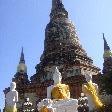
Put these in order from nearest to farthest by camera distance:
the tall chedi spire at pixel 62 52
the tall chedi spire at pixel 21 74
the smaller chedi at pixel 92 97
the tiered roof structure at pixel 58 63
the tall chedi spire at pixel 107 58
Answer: the smaller chedi at pixel 92 97
the tiered roof structure at pixel 58 63
the tall chedi spire at pixel 107 58
the tall chedi spire at pixel 62 52
the tall chedi spire at pixel 21 74

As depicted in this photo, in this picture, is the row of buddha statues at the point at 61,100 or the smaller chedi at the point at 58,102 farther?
the row of buddha statues at the point at 61,100

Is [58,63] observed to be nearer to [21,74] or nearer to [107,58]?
[21,74]

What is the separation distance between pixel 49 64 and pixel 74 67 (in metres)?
2.19

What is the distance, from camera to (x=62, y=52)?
3095cm

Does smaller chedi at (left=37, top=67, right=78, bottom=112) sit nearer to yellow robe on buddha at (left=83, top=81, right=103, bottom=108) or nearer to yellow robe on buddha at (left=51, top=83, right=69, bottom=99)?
yellow robe on buddha at (left=51, top=83, right=69, bottom=99)

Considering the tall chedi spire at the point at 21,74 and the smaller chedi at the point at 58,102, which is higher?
the tall chedi spire at the point at 21,74

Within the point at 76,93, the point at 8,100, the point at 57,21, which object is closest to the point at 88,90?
the point at 8,100

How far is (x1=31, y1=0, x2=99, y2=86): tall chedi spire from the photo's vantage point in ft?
98.2

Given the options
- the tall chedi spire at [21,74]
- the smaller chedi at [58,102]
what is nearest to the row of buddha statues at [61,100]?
the smaller chedi at [58,102]

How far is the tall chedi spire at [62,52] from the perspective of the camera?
29.9 metres

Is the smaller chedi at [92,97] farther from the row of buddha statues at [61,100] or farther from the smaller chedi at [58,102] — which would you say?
the smaller chedi at [58,102]

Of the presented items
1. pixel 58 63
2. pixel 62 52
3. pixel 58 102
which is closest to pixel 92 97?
pixel 58 102

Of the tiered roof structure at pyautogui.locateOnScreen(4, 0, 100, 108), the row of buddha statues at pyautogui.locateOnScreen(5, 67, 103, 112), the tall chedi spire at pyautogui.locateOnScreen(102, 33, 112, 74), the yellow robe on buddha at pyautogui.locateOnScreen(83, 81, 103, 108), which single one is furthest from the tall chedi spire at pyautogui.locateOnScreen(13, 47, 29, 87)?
the yellow robe on buddha at pyautogui.locateOnScreen(83, 81, 103, 108)

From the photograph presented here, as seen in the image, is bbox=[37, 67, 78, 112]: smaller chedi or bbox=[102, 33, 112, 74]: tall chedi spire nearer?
bbox=[37, 67, 78, 112]: smaller chedi
